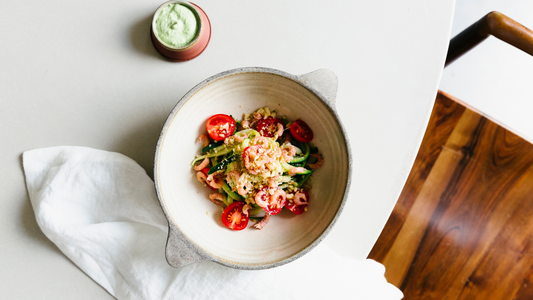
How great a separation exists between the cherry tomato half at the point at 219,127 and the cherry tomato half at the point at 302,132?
233mm

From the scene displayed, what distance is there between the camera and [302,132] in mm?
1269

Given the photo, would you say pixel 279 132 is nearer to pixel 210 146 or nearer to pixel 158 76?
pixel 210 146

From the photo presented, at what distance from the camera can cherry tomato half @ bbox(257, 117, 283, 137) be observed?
1258 millimetres

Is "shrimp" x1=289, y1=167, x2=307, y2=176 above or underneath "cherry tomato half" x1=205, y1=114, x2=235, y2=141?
underneath

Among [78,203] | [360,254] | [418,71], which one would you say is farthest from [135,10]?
[360,254]

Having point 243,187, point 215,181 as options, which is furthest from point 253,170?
point 215,181

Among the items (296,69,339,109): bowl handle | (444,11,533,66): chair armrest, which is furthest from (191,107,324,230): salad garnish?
(444,11,533,66): chair armrest

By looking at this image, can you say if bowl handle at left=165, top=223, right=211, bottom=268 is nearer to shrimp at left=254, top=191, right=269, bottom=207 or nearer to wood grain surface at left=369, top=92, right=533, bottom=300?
shrimp at left=254, top=191, right=269, bottom=207

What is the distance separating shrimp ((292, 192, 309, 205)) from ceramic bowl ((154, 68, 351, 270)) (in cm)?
3

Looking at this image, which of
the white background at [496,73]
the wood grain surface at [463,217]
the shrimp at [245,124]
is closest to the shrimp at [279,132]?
the shrimp at [245,124]

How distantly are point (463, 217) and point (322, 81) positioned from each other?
3.40ft

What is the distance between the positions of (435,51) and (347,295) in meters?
1.00

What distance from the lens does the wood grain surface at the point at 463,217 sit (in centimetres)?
158

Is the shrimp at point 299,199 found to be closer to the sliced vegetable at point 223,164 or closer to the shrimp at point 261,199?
the shrimp at point 261,199
